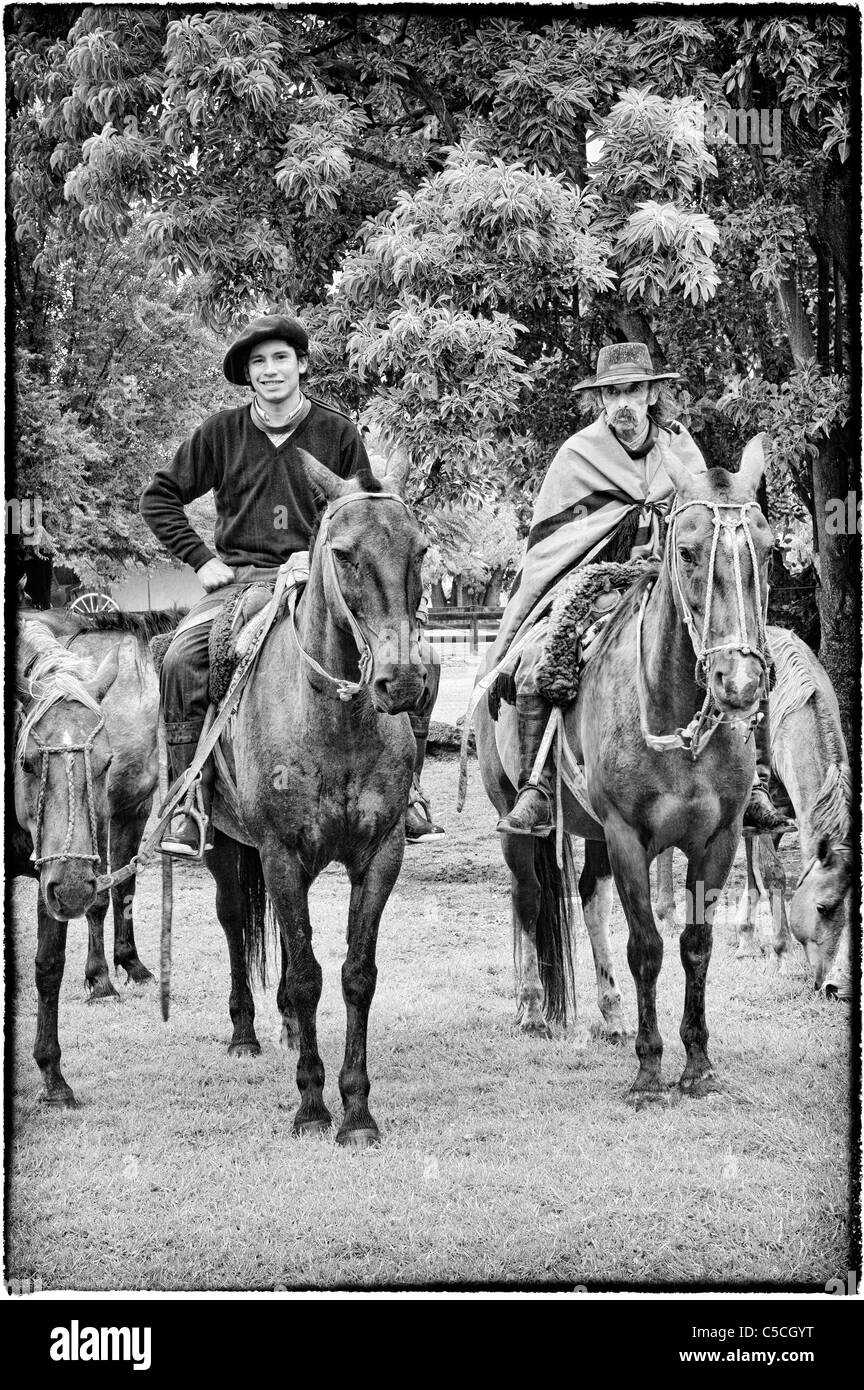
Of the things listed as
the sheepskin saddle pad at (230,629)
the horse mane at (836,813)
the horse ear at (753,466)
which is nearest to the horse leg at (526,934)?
the horse mane at (836,813)

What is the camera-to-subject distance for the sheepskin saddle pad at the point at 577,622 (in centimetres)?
709

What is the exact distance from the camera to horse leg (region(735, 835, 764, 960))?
375 inches

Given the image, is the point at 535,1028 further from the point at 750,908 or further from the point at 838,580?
the point at 838,580

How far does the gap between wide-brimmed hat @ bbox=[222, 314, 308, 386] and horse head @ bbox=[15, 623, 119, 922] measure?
5.25 feet

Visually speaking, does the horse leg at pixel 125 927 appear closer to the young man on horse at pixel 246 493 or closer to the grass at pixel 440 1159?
the grass at pixel 440 1159

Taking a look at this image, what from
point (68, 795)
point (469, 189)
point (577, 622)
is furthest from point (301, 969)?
point (469, 189)

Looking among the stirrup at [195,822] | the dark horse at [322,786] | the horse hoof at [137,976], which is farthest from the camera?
the horse hoof at [137,976]

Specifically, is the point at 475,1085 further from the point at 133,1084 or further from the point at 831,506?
the point at 831,506

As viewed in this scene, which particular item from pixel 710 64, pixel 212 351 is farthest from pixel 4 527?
pixel 212 351

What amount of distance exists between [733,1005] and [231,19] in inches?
244

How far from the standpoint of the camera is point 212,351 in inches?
624

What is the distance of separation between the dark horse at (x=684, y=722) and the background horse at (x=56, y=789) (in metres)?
2.40

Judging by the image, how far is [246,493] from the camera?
6.88 m
